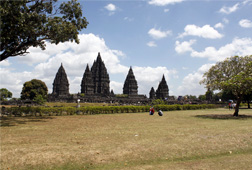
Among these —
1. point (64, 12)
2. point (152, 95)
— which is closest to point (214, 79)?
point (64, 12)

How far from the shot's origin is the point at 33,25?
16156 mm

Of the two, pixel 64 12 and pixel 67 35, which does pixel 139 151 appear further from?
pixel 64 12

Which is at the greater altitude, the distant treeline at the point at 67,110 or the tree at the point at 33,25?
the tree at the point at 33,25

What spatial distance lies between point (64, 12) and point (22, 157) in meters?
16.0

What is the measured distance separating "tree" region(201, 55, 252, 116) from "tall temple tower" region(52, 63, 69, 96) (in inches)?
2817

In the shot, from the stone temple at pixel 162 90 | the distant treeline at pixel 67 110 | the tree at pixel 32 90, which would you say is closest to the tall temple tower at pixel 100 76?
the stone temple at pixel 162 90

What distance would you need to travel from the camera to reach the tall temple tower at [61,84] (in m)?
86.2

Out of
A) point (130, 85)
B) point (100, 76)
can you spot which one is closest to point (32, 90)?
point (100, 76)

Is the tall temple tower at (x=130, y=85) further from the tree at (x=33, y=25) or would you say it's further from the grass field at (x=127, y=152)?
the grass field at (x=127, y=152)

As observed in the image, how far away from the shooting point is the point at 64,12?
63.3 feet

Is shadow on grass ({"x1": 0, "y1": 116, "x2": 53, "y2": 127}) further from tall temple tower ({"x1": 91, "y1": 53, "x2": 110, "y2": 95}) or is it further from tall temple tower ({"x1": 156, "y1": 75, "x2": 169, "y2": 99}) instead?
tall temple tower ({"x1": 156, "y1": 75, "x2": 169, "y2": 99})

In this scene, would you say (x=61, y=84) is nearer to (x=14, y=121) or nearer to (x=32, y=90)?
(x=32, y=90)

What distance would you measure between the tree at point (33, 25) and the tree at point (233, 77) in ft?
54.4

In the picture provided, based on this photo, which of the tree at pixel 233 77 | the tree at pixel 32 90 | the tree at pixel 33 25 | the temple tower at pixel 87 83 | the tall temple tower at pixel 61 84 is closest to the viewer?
the tree at pixel 33 25
